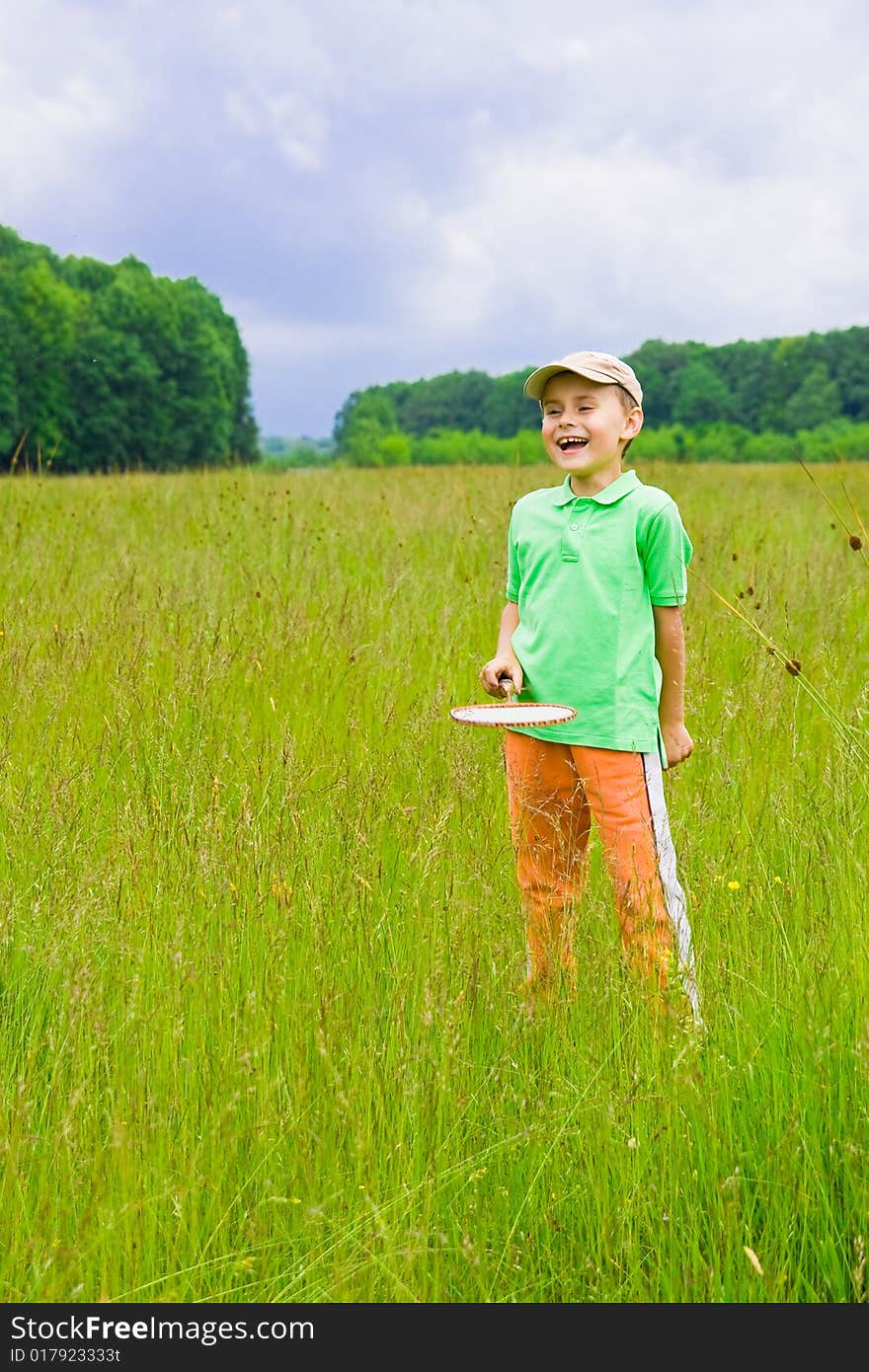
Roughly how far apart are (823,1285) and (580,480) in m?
1.50

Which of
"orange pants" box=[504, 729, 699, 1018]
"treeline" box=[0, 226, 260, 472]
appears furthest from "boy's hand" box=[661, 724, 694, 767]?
"treeline" box=[0, 226, 260, 472]

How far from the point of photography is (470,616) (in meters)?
4.43

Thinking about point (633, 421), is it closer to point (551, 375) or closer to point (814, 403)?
point (551, 375)

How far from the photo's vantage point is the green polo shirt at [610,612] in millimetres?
2145

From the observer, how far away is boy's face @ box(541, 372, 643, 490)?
2213mm

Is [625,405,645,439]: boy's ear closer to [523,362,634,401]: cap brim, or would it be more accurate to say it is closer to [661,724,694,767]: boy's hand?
[523,362,634,401]: cap brim

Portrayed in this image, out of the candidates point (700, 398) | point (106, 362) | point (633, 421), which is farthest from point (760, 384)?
point (633, 421)

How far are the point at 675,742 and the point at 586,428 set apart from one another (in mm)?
680

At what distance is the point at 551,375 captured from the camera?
7.41 feet
